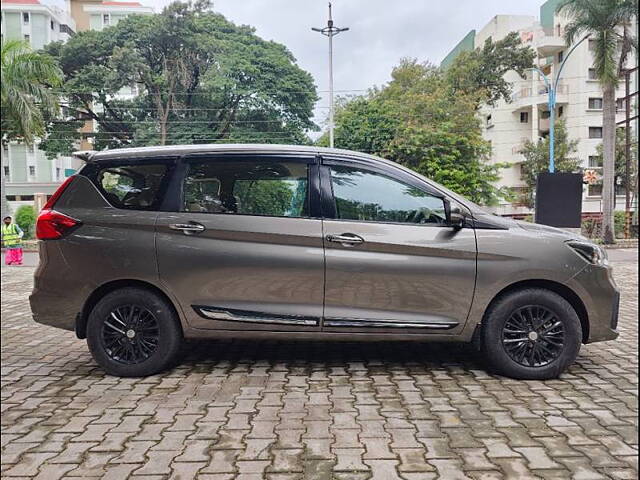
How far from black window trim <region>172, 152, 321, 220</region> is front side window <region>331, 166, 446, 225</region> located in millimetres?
146

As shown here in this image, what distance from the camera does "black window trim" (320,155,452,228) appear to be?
13.5 ft

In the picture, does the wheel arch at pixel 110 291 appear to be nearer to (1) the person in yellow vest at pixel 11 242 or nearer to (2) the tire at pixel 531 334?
(2) the tire at pixel 531 334

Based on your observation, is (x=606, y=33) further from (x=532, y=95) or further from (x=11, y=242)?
(x=11, y=242)

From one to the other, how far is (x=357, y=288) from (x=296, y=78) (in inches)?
163

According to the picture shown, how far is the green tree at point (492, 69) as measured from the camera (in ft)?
50.9

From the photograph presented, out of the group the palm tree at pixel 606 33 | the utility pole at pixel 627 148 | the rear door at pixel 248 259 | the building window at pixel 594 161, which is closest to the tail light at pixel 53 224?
the rear door at pixel 248 259

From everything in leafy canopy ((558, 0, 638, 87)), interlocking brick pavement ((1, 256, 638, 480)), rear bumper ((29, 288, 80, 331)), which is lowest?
interlocking brick pavement ((1, 256, 638, 480))

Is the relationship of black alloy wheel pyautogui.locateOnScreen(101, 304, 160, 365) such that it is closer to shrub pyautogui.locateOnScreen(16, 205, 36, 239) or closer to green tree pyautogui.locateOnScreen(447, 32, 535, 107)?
green tree pyautogui.locateOnScreen(447, 32, 535, 107)

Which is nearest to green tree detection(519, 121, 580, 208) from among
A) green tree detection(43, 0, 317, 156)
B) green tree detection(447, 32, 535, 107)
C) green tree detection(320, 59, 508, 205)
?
green tree detection(320, 59, 508, 205)

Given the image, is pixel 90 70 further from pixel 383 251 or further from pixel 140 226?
pixel 383 251

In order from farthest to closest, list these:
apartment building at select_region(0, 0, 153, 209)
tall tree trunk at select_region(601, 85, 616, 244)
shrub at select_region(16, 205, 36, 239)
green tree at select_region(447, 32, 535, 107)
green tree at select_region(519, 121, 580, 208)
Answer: green tree at select_region(519, 121, 580, 208) < shrub at select_region(16, 205, 36, 239) < tall tree trunk at select_region(601, 85, 616, 244) < green tree at select_region(447, 32, 535, 107) < apartment building at select_region(0, 0, 153, 209)

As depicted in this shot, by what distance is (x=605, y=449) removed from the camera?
289cm

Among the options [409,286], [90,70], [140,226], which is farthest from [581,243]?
[90,70]

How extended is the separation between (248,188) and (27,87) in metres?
11.6
